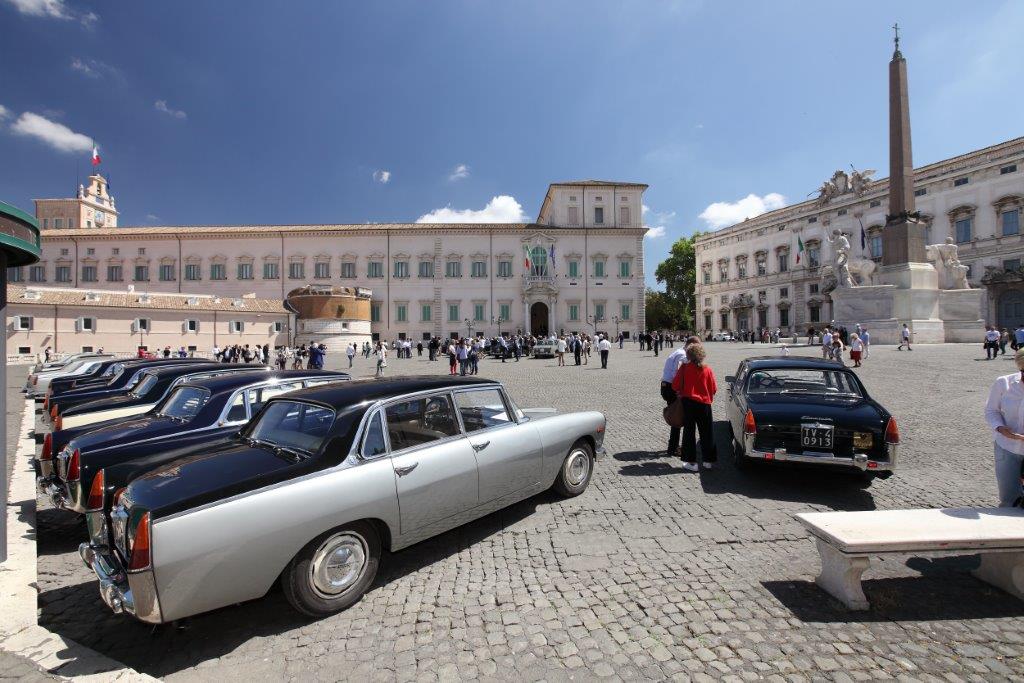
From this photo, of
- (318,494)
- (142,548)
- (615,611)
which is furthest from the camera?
(615,611)

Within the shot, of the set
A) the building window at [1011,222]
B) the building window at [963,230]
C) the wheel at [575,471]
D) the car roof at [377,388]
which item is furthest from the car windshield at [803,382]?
the building window at [963,230]

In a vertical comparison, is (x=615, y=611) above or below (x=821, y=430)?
below

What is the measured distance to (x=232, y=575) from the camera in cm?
261

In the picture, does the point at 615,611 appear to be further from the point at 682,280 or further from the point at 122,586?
the point at 682,280

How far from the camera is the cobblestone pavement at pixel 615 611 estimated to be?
2582mm

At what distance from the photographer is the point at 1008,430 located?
352 cm

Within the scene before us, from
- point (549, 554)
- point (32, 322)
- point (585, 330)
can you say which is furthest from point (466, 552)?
point (585, 330)

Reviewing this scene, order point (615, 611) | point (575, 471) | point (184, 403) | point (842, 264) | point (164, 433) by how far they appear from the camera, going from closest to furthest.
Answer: point (615, 611) → point (164, 433) → point (575, 471) → point (184, 403) → point (842, 264)

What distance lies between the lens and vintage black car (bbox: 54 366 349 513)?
3.81 m

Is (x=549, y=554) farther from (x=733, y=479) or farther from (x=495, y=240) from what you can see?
(x=495, y=240)

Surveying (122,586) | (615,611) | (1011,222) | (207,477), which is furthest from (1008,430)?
(1011,222)

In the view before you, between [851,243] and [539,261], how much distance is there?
108 ft

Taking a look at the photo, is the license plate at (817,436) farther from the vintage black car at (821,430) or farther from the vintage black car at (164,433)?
the vintage black car at (164,433)

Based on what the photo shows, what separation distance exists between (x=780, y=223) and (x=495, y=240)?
36148mm
